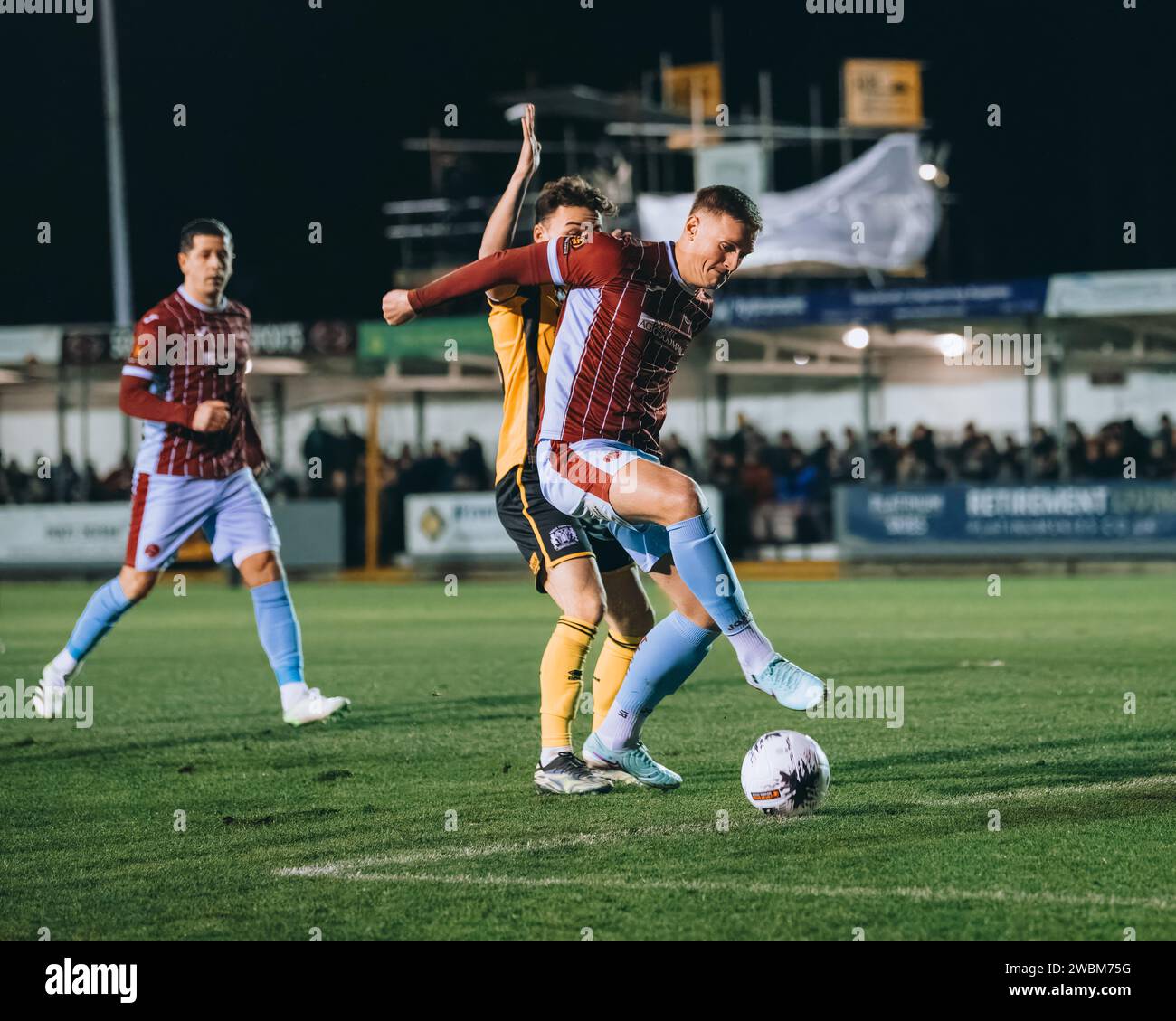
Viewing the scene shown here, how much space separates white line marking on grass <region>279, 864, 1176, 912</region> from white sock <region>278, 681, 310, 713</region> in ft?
10.2

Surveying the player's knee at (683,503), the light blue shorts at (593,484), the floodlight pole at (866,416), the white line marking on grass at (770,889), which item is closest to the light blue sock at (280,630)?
the light blue shorts at (593,484)

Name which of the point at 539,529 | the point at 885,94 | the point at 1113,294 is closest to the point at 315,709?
the point at 539,529

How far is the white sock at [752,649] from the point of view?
5.93 meters

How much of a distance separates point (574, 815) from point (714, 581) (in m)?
0.94

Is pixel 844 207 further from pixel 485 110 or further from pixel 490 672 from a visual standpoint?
pixel 490 672

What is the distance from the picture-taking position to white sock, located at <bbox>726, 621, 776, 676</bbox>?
5926mm

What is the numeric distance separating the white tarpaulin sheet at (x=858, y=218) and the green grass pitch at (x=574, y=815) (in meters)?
18.9

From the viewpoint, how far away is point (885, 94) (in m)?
35.1

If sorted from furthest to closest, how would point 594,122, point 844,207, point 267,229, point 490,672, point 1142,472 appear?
1. point 267,229
2. point 594,122
3. point 844,207
4. point 1142,472
5. point 490,672

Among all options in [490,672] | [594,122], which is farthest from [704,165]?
[490,672]

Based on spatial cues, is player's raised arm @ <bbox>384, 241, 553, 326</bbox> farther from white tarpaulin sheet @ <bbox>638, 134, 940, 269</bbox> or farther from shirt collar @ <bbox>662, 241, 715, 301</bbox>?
white tarpaulin sheet @ <bbox>638, 134, 940, 269</bbox>

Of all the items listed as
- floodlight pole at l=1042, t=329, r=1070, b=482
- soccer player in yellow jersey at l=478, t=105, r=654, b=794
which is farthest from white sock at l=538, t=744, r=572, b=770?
floodlight pole at l=1042, t=329, r=1070, b=482
